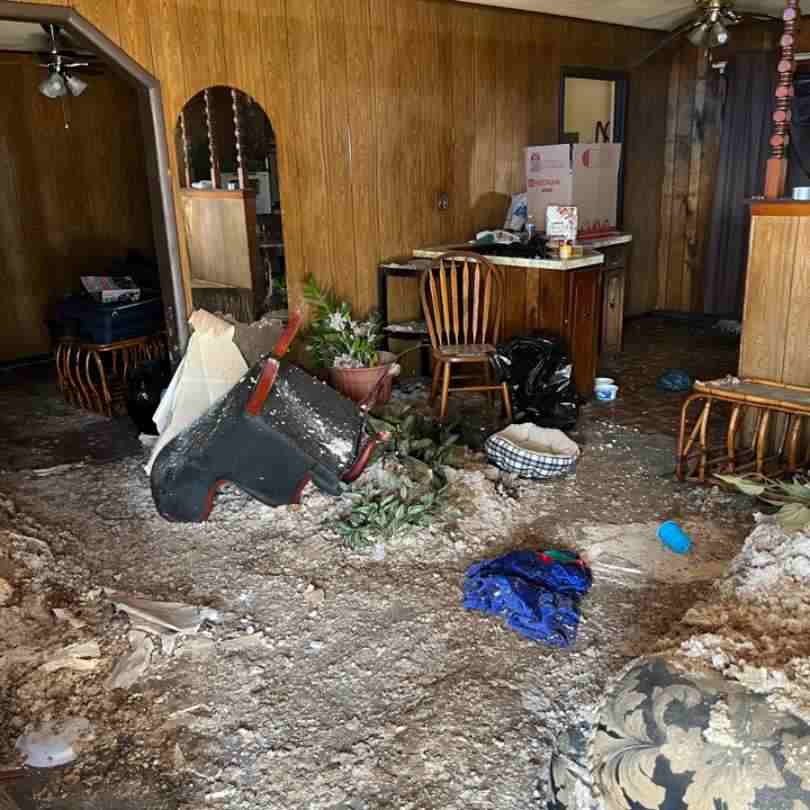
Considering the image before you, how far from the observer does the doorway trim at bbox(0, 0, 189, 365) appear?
3.24 meters

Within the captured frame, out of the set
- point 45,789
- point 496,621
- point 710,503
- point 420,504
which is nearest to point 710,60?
point 710,503

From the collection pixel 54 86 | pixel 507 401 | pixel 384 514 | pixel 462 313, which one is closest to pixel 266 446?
pixel 384 514

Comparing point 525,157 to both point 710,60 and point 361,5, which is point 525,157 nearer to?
point 361,5

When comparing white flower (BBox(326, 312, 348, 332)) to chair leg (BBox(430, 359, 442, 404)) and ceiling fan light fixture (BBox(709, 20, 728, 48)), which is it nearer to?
chair leg (BBox(430, 359, 442, 404))

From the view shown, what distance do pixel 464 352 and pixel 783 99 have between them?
181cm

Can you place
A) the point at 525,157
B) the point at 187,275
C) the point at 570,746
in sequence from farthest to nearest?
the point at 525,157 < the point at 187,275 < the point at 570,746

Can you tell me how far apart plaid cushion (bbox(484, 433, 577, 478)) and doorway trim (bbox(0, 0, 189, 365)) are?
1612 mm

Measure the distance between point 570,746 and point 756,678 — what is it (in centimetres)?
51

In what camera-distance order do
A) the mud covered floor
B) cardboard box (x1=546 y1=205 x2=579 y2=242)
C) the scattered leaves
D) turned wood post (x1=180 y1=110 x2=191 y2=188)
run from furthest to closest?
cardboard box (x1=546 y1=205 x2=579 y2=242), turned wood post (x1=180 y1=110 x2=191 y2=188), the scattered leaves, the mud covered floor

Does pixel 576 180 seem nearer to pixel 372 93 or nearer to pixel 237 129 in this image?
pixel 372 93

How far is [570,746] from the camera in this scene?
64.7 inches

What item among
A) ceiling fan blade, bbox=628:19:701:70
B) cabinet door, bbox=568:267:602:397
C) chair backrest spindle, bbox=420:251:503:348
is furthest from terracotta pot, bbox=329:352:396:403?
ceiling fan blade, bbox=628:19:701:70

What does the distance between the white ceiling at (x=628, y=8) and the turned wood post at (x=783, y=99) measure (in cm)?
196

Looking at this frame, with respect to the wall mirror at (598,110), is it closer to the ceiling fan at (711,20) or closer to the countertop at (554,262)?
the ceiling fan at (711,20)
